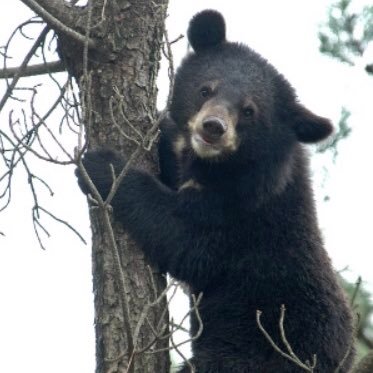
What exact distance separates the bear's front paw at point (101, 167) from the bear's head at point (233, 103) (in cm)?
61

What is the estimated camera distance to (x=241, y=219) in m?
6.60

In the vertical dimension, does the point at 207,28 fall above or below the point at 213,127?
above

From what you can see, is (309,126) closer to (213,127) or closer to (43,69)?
(213,127)

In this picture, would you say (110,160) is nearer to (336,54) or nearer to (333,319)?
(333,319)

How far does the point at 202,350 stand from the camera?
646 cm

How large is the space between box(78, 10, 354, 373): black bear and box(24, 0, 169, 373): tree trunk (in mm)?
286

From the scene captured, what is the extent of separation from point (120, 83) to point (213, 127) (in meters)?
0.74

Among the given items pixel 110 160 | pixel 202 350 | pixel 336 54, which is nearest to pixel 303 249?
pixel 202 350

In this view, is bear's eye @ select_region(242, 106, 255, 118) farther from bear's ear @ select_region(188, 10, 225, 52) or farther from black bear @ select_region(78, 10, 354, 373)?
bear's ear @ select_region(188, 10, 225, 52)

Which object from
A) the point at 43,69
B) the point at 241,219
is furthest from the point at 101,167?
the point at 241,219

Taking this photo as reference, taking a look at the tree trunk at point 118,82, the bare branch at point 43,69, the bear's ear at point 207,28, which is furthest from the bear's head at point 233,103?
the bare branch at point 43,69

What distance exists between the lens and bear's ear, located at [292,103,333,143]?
6668 mm

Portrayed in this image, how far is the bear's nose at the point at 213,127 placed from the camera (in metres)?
6.05

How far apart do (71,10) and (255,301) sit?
259cm
